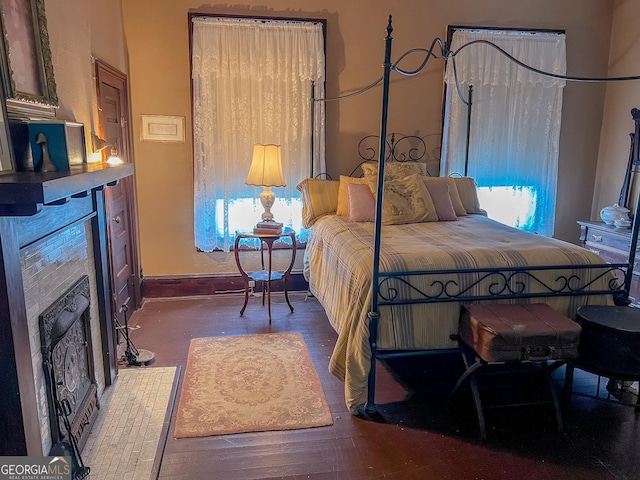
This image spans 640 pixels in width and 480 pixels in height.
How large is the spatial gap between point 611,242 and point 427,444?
285 centimetres

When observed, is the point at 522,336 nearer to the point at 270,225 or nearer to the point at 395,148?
the point at 270,225

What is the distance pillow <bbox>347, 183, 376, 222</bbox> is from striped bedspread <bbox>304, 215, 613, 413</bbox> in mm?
560

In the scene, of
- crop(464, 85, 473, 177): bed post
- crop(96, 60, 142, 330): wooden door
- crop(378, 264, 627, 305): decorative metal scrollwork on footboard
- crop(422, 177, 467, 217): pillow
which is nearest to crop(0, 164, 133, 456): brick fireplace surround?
crop(96, 60, 142, 330): wooden door

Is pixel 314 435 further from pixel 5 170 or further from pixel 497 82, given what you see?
pixel 497 82

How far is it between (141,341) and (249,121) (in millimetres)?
1980

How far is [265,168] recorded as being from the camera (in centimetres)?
392

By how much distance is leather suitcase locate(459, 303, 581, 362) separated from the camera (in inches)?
91.4

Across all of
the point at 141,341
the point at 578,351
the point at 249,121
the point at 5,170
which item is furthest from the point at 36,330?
the point at 249,121

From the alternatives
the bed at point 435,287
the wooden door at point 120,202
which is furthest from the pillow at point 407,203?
the wooden door at point 120,202

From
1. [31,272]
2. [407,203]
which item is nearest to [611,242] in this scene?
[407,203]

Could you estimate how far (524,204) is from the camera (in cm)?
473

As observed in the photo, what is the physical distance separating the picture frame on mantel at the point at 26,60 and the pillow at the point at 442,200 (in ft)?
8.81

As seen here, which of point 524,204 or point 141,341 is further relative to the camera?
point 524,204

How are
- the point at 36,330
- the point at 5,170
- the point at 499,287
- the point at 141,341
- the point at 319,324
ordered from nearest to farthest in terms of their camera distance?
the point at 5,170 < the point at 36,330 < the point at 499,287 < the point at 141,341 < the point at 319,324
